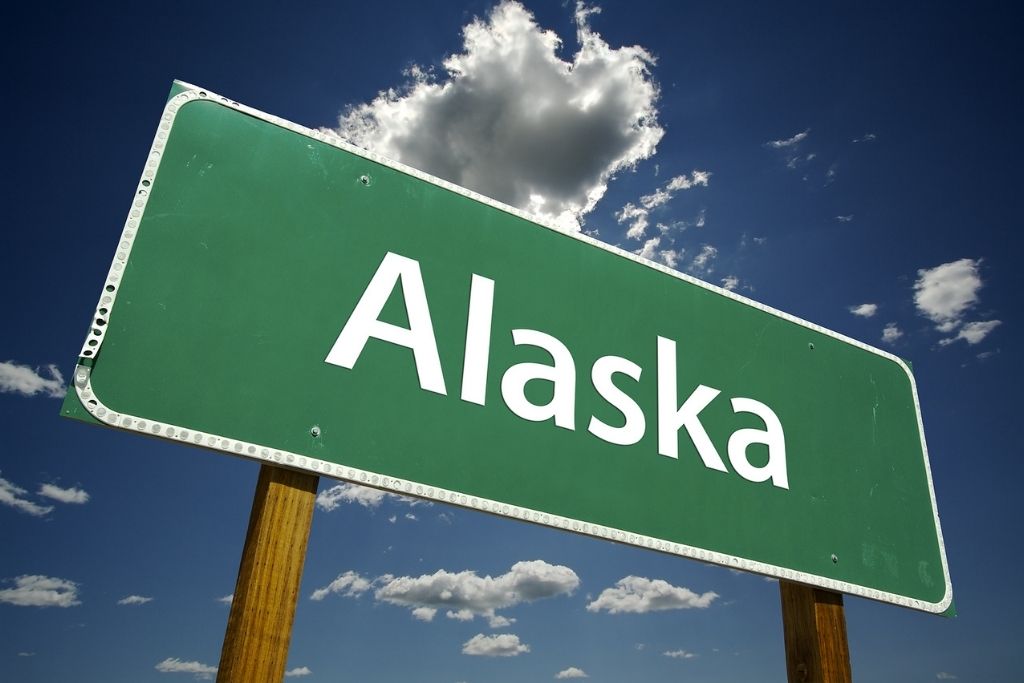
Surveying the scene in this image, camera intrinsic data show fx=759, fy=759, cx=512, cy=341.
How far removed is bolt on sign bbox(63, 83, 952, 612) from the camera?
7.43 ft

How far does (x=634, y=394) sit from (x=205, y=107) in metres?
1.92

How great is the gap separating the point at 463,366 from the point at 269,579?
0.95 meters

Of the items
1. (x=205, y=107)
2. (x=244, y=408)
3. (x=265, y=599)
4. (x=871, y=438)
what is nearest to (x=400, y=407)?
(x=244, y=408)

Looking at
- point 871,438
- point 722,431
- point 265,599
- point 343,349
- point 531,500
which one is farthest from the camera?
point 871,438

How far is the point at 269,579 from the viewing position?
212cm

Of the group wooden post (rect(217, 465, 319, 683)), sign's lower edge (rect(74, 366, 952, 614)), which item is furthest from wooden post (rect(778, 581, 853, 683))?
wooden post (rect(217, 465, 319, 683))

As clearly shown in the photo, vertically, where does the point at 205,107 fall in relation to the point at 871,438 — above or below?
above

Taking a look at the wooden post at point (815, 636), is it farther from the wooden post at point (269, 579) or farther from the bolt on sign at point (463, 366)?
the wooden post at point (269, 579)

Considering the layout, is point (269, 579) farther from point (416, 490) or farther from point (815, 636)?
point (815, 636)

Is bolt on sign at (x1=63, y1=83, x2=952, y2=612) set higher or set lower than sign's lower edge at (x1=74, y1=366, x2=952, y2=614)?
higher

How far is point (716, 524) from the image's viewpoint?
3.08 m

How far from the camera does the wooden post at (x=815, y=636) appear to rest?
3.21 m

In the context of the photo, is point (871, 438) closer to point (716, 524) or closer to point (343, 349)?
point (716, 524)

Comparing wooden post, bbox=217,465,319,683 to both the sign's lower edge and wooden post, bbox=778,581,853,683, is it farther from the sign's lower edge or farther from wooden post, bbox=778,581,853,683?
wooden post, bbox=778,581,853,683
